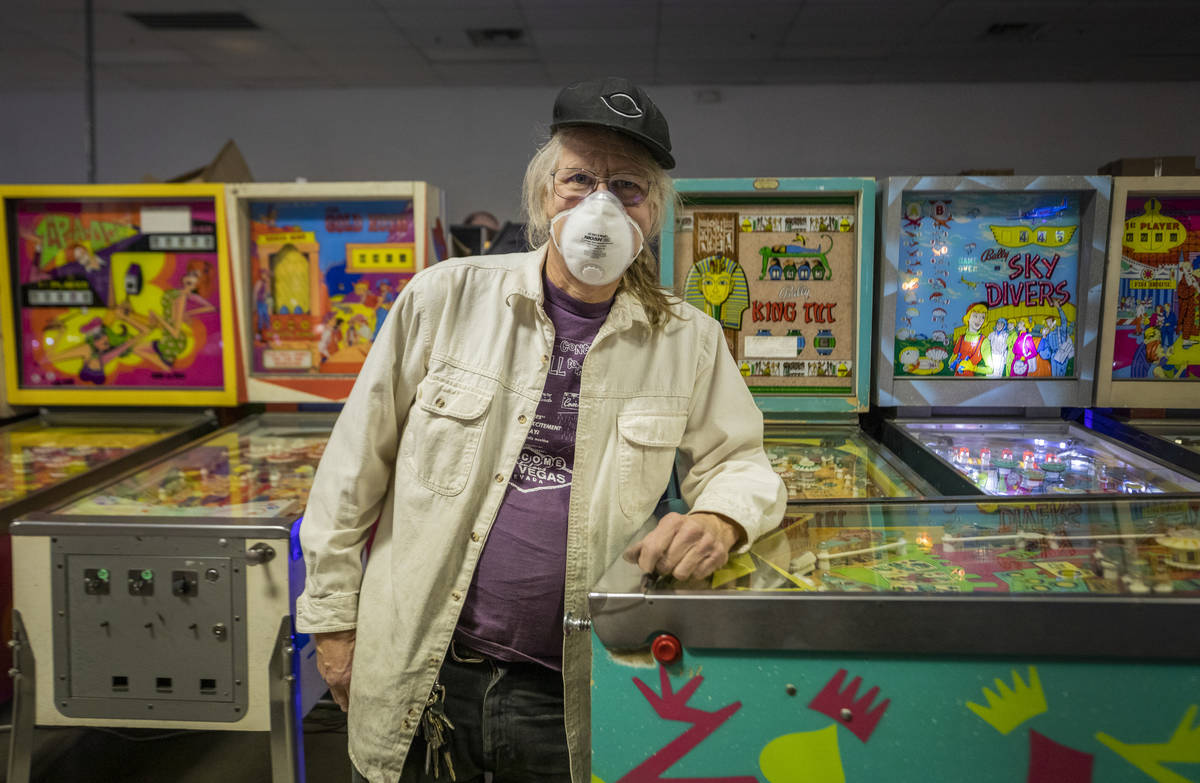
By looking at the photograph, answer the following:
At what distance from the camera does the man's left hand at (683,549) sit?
1025mm

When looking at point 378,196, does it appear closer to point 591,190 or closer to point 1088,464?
point 591,190

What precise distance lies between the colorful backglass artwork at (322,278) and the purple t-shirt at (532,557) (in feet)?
5.28

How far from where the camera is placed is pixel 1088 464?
6.96ft

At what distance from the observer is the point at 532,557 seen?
1188 millimetres

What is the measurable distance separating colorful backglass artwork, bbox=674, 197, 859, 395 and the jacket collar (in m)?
1.12

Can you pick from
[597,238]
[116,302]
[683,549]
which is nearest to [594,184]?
[597,238]

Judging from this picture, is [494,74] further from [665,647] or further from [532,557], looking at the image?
[665,647]

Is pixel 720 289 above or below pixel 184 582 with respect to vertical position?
above

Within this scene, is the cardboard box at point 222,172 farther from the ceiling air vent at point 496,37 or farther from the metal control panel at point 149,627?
the ceiling air vent at point 496,37

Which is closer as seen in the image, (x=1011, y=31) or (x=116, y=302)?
(x=116, y=302)

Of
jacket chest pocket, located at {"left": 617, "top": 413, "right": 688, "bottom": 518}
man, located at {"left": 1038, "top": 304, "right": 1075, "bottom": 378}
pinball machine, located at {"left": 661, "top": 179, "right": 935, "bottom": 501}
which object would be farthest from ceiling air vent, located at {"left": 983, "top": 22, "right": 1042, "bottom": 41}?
jacket chest pocket, located at {"left": 617, "top": 413, "right": 688, "bottom": 518}

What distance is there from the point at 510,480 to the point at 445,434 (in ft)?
0.41

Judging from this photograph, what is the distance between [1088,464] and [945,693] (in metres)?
1.51

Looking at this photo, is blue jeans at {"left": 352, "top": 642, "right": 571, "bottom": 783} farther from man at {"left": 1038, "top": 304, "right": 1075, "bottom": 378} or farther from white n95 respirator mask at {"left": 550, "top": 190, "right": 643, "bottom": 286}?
man at {"left": 1038, "top": 304, "right": 1075, "bottom": 378}
